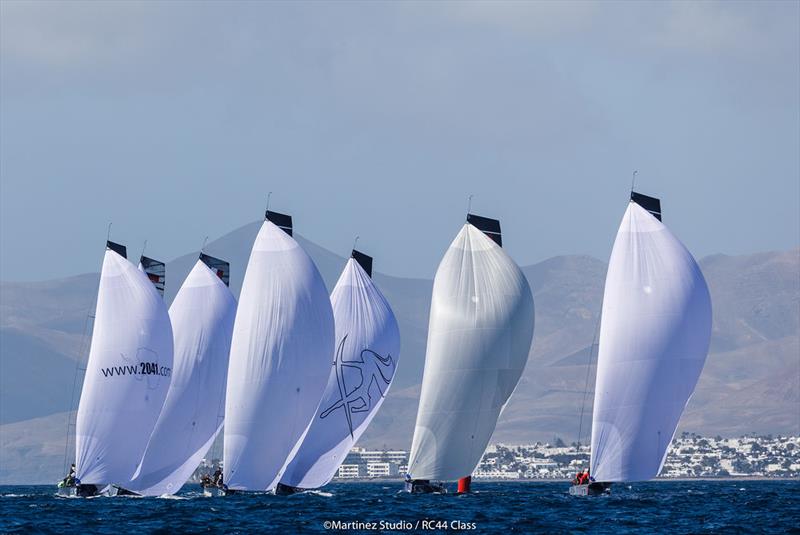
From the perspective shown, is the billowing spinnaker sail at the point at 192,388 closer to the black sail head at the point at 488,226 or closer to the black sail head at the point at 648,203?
the black sail head at the point at 488,226

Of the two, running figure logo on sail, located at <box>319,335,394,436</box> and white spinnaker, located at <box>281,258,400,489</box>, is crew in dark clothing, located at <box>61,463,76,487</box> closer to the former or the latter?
white spinnaker, located at <box>281,258,400,489</box>

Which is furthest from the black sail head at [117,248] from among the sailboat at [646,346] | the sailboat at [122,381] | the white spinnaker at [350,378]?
the sailboat at [646,346]

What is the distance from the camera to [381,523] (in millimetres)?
66438

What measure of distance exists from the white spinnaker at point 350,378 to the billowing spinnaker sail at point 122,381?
26.3 feet

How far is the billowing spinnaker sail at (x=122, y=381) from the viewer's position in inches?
3091

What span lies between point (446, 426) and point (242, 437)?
10.3m

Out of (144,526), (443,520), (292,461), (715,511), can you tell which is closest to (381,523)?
(443,520)

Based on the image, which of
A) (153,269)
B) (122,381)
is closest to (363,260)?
(153,269)

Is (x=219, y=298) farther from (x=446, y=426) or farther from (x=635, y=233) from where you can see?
(x=635, y=233)

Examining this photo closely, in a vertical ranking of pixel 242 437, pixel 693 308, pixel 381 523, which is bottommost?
pixel 381 523

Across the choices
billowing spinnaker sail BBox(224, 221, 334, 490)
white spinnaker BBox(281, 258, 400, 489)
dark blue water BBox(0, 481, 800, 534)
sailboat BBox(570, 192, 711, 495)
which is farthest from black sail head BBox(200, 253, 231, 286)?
sailboat BBox(570, 192, 711, 495)

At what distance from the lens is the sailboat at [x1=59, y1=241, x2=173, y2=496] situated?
258 ft

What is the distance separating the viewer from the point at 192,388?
84.0 metres

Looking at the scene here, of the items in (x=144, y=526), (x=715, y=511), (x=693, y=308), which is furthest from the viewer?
(x=715, y=511)
